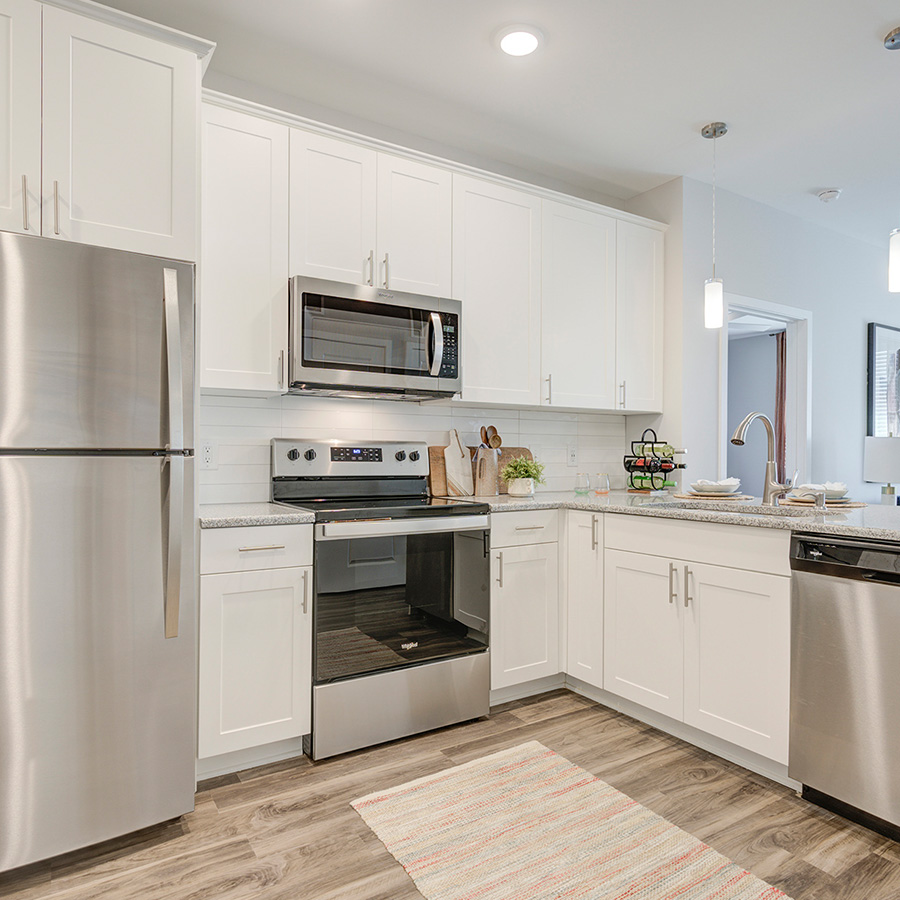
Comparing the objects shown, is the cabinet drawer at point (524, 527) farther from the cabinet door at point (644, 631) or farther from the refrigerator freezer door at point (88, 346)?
the refrigerator freezer door at point (88, 346)

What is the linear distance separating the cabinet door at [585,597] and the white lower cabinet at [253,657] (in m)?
1.27

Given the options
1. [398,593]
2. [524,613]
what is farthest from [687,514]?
[398,593]

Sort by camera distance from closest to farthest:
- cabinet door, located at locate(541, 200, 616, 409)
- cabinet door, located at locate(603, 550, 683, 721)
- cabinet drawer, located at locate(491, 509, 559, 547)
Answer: cabinet door, located at locate(603, 550, 683, 721), cabinet drawer, located at locate(491, 509, 559, 547), cabinet door, located at locate(541, 200, 616, 409)

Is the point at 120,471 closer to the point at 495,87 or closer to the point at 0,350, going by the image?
the point at 0,350

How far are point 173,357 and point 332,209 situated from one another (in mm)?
1139

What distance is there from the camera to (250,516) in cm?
226

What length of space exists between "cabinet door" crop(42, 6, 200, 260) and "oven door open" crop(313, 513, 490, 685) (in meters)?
1.18

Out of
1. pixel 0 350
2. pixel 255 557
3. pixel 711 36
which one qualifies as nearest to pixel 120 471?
pixel 0 350

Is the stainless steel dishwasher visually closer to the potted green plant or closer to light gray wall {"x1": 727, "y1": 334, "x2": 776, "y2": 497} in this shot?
the potted green plant

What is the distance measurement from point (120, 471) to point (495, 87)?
2239 mm

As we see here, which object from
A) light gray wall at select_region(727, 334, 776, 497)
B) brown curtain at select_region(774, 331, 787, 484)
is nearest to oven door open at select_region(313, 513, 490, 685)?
brown curtain at select_region(774, 331, 787, 484)

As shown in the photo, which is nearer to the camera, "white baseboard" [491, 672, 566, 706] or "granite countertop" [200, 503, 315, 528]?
"granite countertop" [200, 503, 315, 528]

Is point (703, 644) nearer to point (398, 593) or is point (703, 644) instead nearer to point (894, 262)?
point (398, 593)

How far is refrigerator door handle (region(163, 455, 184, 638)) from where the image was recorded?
1917 mm
